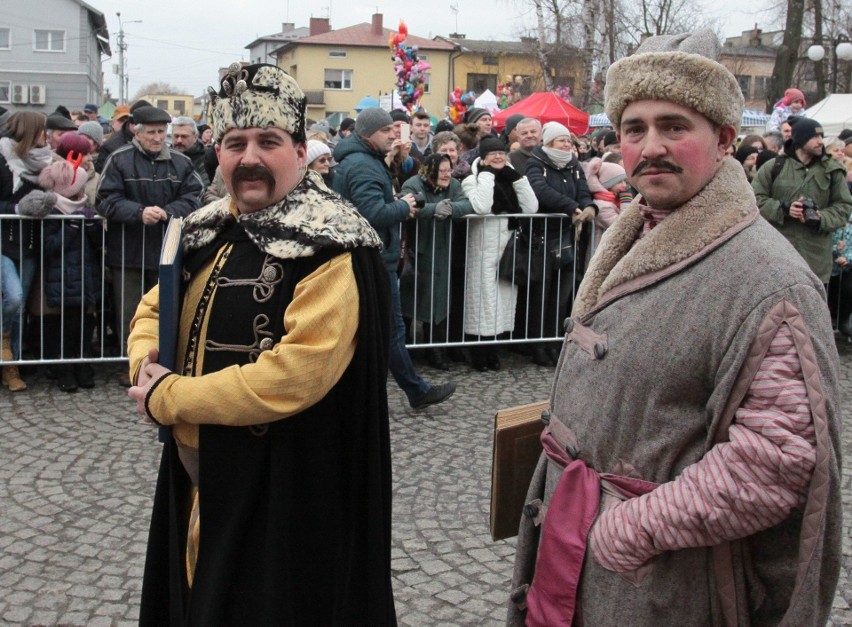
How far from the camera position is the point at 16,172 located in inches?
279

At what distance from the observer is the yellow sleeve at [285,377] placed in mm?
2412

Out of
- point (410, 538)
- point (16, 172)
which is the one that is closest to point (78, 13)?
point (16, 172)

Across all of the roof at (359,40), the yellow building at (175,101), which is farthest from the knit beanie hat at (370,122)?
the yellow building at (175,101)

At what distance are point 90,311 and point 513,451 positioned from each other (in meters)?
5.61

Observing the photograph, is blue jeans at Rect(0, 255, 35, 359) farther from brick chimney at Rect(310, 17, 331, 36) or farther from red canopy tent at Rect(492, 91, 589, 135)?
brick chimney at Rect(310, 17, 331, 36)

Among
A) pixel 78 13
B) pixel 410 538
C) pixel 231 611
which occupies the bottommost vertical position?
pixel 410 538

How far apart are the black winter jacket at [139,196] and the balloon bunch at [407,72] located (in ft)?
28.6

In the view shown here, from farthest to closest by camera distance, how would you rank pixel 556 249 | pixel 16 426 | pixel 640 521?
pixel 556 249
pixel 16 426
pixel 640 521

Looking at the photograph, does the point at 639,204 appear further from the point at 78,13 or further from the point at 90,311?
the point at 78,13

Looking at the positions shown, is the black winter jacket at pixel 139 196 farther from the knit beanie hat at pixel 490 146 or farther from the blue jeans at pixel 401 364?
the knit beanie hat at pixel 490 146

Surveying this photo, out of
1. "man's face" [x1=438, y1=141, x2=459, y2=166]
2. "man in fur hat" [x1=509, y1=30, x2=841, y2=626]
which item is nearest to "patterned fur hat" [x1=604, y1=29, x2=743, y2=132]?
"man in fur hat" [x1=509, y1=30, x2=841, y2=626]

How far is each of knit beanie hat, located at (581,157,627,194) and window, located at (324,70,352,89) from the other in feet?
237

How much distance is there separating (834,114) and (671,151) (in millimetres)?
23061

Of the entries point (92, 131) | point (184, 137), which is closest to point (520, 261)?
point (184, 137)
